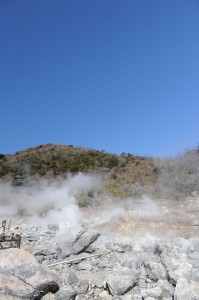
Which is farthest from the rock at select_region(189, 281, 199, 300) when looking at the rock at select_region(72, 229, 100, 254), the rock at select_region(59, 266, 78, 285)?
the rock at select_region(72, 229, 100, 254)

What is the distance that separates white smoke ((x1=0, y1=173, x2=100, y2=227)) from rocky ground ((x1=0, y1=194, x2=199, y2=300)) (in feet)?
6.42

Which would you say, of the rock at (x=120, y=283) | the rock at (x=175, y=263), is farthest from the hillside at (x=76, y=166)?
the rock at (x=120, y=283)

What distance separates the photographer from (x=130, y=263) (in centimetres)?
1179

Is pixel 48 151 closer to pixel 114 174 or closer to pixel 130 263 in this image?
pixel 114 174

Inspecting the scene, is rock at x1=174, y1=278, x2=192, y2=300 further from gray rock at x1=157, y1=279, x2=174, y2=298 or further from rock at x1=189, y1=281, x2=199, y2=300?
gray rock at x1=157, y1=279, x2=174, y2=298

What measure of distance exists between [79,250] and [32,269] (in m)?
3.30

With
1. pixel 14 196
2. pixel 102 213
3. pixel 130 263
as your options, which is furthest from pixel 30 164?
pixel 130 263

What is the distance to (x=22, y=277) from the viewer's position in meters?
9.91

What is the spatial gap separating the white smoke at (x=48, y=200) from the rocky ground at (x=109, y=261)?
1957 millimetres

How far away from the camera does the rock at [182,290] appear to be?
29.9 feet

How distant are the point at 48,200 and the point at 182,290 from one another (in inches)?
487

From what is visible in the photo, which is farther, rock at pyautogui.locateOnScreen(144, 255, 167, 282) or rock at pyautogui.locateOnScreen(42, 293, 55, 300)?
rock at pyautogui.locateOnScreen(144, 255, 167, 282)

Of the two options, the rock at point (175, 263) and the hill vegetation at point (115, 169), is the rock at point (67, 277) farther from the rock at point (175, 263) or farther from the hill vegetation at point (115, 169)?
the hill vegetation at point (115, 169)

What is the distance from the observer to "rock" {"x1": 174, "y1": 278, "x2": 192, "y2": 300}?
29.9 ft
